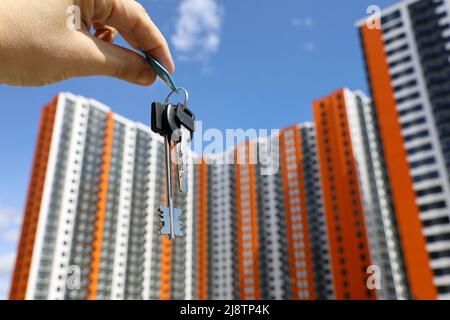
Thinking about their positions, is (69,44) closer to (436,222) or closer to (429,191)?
(436,222)

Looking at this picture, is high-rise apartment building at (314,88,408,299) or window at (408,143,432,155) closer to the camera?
window at (408,143,432,155)

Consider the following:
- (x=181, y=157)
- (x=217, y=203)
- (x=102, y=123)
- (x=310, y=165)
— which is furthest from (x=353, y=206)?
(x=181, y=157)

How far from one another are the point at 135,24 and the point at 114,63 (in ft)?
0.66

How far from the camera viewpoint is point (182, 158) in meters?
2.17

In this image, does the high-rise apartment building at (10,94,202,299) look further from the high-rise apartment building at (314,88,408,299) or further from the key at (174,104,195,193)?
the key at (174,104,195,193)

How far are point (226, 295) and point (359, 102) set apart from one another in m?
53.8

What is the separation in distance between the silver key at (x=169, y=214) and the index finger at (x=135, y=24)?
1.30ft

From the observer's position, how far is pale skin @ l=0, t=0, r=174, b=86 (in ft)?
5.12

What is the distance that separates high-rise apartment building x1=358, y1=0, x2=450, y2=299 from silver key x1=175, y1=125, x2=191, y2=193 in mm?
65541

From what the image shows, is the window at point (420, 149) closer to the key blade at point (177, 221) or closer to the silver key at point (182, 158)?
the silver key at point (182, 158)

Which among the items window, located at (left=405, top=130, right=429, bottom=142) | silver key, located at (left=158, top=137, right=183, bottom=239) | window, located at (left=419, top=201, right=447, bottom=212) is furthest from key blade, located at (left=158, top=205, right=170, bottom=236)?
window, located at (left=405, top=130, right=429, bottom=142)

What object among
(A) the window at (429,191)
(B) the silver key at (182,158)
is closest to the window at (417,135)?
Answer: (A) the window at (429,191)

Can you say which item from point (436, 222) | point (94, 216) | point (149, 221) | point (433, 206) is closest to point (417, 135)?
point (433, 206)

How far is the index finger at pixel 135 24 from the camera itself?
5.89ft
